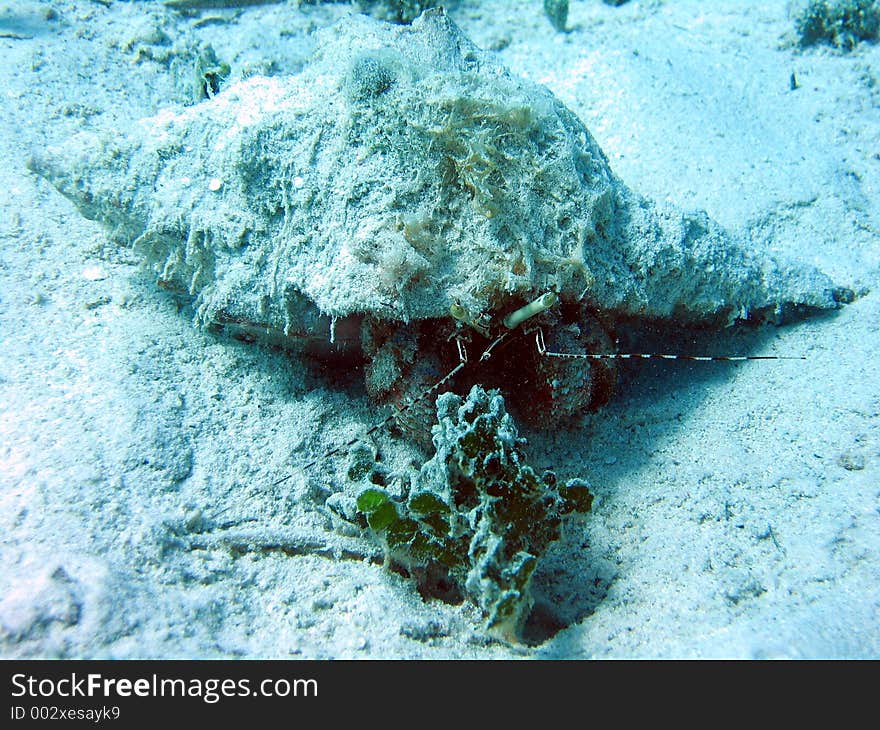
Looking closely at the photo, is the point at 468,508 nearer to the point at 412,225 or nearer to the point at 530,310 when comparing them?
the point at 530,310

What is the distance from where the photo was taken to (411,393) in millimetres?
2795

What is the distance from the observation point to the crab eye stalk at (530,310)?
240cm

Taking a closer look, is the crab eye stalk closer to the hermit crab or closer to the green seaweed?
the hermit crab

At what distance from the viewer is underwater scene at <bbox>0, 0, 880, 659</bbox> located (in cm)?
215

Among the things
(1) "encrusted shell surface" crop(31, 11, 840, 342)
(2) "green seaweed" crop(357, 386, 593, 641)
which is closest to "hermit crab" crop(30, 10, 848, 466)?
(1) "encrusted shell surface" crop(31, 11, 840, 342)

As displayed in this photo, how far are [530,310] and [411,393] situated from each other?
0.75 m

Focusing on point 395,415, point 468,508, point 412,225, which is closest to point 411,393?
point 395,415

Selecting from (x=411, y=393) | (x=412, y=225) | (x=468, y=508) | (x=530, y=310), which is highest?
(x=412, y=225)

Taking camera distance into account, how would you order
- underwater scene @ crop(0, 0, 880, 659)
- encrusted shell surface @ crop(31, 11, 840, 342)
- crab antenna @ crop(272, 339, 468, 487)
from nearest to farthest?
underwater scene @ crop(0, 0, 880, 659) < encrusted shell surface @ crop(31, 11, 840, 342) < crab antenna @ crop(272, 339, 468, 487)

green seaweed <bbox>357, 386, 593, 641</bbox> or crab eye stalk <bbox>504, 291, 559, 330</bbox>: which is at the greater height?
crab eye stalk <bbox>504, 291, 559, 330</bbox>

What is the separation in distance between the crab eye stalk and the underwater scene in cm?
1

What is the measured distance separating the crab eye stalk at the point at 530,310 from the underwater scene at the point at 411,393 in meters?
0.01

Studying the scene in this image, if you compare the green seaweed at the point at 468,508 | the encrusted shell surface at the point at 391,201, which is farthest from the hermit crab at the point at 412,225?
the green seaweed at the point at 468,508

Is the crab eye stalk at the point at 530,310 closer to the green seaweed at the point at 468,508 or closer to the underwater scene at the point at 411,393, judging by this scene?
the underwater scene at the point at 411,393
